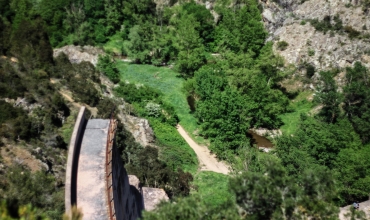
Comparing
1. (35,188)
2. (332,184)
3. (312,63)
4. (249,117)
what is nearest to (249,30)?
(312,63)

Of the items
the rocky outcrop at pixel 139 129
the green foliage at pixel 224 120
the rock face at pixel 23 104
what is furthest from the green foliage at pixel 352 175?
the rock face at pixel 23 104

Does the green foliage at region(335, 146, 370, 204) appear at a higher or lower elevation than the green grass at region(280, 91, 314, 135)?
lower

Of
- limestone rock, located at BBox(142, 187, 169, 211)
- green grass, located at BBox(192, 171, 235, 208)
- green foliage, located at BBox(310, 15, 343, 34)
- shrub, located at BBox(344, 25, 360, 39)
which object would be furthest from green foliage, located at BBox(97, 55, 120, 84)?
shrub, located at BBox(344, 25, 360, 39)

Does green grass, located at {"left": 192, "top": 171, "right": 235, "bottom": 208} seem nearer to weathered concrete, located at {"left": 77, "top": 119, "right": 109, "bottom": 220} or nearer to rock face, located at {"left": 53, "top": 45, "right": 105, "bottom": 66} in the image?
weathered concrete, located at {"left": 77, "top": 119, "right": 109, "bottom": 220}

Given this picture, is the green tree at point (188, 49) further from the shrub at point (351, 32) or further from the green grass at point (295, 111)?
the shrub at point (351, 32)

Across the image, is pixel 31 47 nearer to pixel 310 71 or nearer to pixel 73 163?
pixel 73 163

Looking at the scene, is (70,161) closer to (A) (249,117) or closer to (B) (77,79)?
(B) (77,79)

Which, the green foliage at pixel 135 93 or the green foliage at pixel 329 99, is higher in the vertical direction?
the green foliage at pixel 329 99
